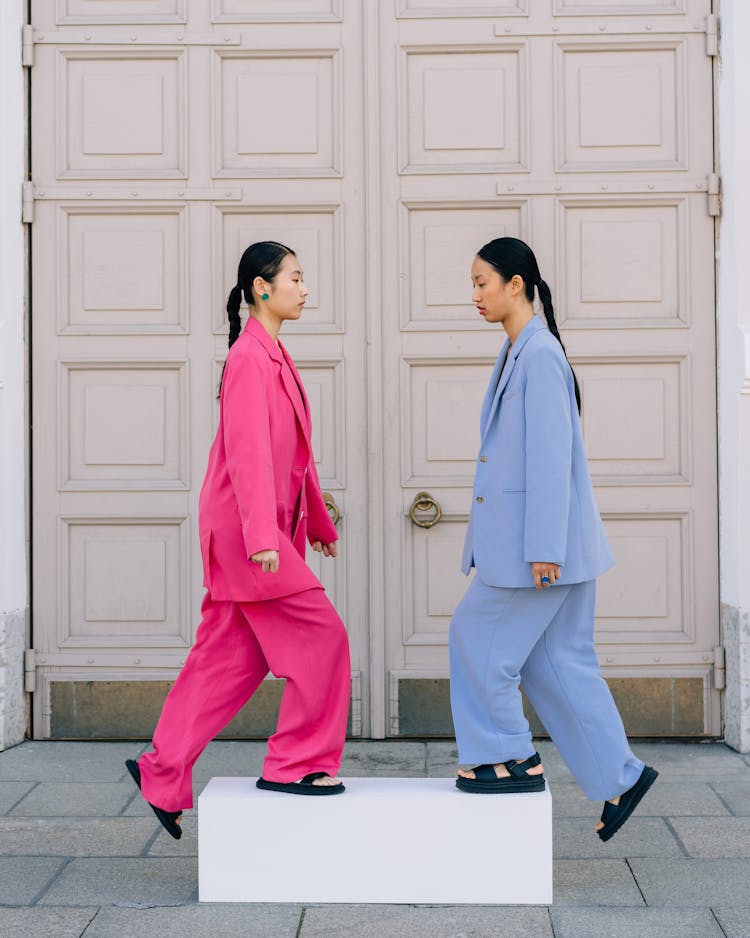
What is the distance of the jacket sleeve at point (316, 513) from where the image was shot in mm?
4047

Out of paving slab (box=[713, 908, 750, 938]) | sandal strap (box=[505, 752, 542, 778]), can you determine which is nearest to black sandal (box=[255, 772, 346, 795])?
sandal strap (box=[505, 752, 542, 778])

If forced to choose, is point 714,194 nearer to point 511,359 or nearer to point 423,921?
point 511,359

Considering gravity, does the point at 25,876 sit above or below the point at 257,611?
below

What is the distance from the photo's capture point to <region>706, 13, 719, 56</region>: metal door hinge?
5.50 metres

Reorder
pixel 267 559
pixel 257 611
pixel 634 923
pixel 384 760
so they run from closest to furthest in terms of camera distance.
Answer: pixel 634 923
pixel 267 559
pixel 257 611
pixel 384 760

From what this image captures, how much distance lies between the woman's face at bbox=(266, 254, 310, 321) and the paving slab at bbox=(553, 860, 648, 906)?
190cm

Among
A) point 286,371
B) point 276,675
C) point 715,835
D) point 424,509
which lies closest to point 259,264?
point 286,371

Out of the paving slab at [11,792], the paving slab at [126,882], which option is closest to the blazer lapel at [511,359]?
the paving slab at [126,882]

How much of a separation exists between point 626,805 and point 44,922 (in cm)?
167

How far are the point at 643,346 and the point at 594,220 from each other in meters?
0.58

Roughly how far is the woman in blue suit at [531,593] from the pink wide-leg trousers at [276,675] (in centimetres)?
37

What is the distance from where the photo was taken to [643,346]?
5543mm

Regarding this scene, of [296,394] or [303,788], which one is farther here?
[296,394]

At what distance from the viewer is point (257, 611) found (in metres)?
3.85
